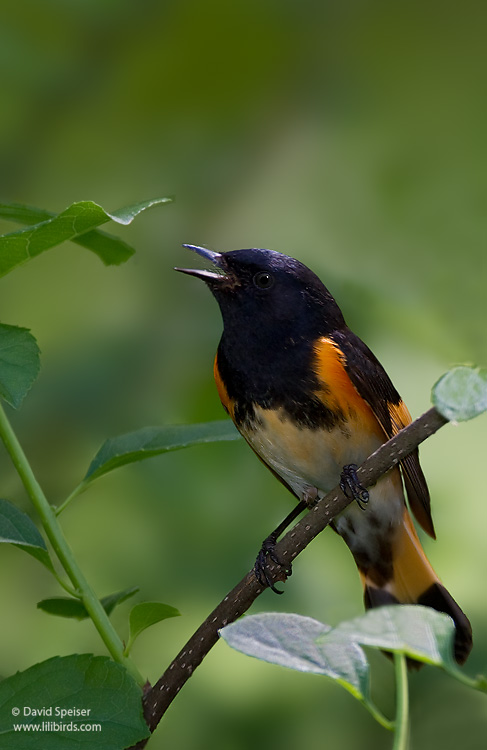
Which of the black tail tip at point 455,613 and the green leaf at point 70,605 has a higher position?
the green leaf at point 70,605

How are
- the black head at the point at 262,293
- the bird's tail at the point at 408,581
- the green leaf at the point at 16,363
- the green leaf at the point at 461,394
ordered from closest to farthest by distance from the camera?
the green leaf at the point at 461,394 < the green leaf at the point at 16,363 < the black head at the point at 262,293 < the bird's tail at the point at 408,581

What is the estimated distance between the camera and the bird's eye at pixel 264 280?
6.90 ft

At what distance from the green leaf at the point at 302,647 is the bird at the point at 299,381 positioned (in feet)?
3.88

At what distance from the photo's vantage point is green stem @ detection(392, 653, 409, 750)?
68 cm

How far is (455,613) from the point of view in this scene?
6.87 ft

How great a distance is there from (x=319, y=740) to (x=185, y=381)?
3.58ft

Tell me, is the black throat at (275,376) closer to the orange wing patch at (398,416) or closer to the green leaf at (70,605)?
the orange wing patch at (398,416)

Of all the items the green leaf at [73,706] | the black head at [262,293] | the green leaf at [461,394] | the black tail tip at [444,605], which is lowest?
the black tail tip at [444,605]

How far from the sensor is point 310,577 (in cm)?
238

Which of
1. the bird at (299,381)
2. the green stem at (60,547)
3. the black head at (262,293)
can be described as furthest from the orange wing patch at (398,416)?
the green stem at (60,547)

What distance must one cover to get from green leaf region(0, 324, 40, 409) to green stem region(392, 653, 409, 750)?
0.65 m

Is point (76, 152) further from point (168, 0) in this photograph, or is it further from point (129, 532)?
point (129, 532)

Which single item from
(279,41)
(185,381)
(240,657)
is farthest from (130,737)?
(279,41)

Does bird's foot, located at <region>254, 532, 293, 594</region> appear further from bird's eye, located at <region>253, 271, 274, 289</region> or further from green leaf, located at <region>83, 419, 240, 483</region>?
bird's eye, located at <region>253, 271, 274, 289</region>
